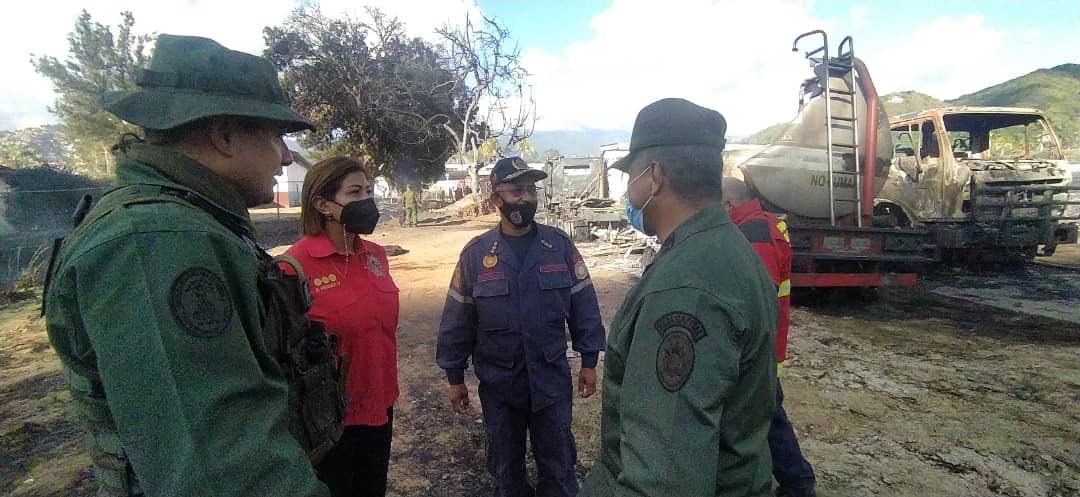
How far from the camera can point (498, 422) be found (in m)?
2.52

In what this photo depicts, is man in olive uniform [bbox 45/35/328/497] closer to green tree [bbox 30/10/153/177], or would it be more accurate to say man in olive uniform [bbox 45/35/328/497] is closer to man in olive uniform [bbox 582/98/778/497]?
man in olive uniform [bbox 582/98/778/497]

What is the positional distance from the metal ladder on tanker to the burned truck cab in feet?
6.30

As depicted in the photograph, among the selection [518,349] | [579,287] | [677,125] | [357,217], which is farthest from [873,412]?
[357,217]

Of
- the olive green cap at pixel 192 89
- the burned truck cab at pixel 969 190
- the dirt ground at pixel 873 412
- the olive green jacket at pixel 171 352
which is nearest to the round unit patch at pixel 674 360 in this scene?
the olive green jacket at pixel 171 352

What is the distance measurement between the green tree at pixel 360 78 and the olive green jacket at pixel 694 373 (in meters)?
19.9

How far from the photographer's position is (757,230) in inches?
117

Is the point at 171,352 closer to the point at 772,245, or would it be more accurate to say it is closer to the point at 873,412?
the point at 772,245

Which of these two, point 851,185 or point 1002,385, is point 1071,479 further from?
point 851,185

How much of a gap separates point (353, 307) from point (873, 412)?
365 centimetres

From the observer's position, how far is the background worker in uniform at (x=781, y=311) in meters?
2.70

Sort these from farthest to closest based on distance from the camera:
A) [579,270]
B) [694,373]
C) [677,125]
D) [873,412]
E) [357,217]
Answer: [873,412], [579,270], [357,217], [677,125], [694,373]

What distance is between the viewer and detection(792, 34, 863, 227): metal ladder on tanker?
19.1ft

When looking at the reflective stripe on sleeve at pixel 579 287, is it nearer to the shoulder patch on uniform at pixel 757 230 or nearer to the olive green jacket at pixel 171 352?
the shoulder patch on uniform at pixel 757 230

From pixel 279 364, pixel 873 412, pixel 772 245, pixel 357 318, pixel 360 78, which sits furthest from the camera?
pixel 360 78
